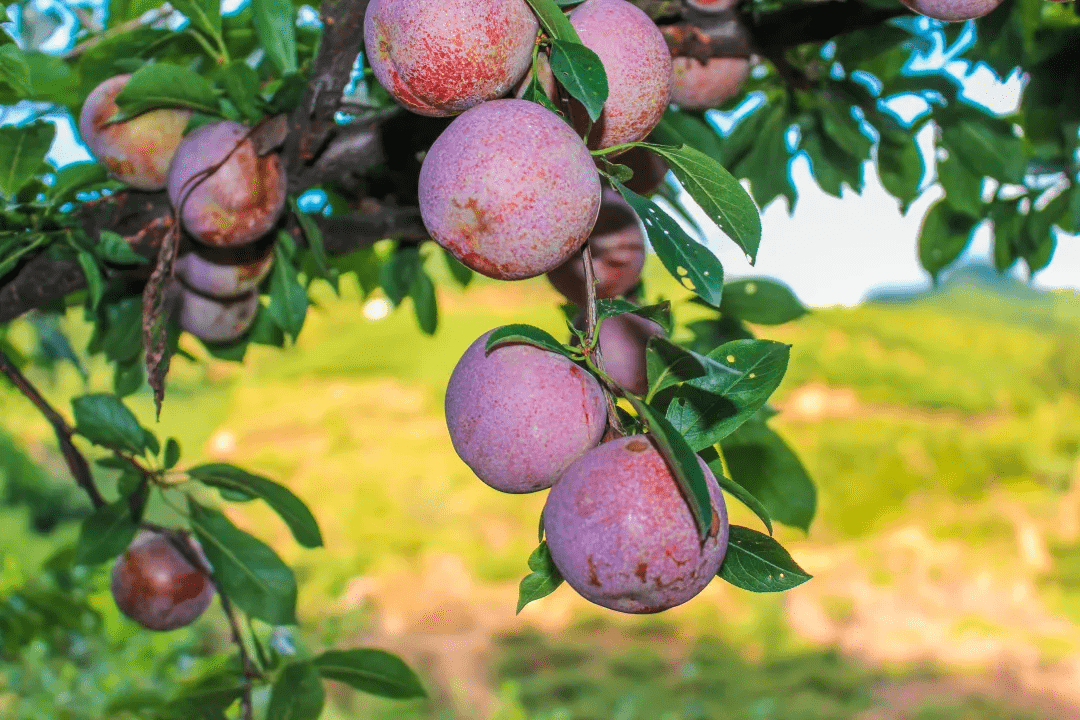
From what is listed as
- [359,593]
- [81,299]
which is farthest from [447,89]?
[359,593]

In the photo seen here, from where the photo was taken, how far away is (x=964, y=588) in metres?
3.89

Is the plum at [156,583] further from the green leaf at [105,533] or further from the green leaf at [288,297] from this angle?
the green leaf at [288,297]

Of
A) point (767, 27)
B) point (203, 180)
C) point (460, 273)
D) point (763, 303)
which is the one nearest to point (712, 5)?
point (767, 27)

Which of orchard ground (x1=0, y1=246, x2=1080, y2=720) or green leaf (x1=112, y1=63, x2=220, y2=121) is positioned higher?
green leaf (x1=112, y1=63, x2=220, y2=121)

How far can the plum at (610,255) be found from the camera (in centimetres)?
62

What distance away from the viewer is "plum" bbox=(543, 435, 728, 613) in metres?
0.39

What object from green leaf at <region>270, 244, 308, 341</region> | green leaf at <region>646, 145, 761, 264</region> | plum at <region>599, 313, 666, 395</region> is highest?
green leaf at <region>646, 145, 761, 264</region>

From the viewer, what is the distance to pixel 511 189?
387 millimetres

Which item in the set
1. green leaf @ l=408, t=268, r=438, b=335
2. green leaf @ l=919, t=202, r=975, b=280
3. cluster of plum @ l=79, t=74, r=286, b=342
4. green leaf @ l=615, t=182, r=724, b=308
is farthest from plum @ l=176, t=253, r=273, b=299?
green leaf @ l=919, t=202, r=975, b=280

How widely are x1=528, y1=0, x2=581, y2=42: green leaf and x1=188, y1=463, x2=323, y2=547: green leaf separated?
21.1 inches

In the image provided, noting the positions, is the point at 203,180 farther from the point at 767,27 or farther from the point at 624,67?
the point at 767,27

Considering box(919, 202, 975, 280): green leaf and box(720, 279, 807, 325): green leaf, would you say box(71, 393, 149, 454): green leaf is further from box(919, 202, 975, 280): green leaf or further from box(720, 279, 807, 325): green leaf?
box(919, 202, 975, 280): green leaf

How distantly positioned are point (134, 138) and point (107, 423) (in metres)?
0.30

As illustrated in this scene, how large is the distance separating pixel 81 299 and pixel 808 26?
2.95 feet
